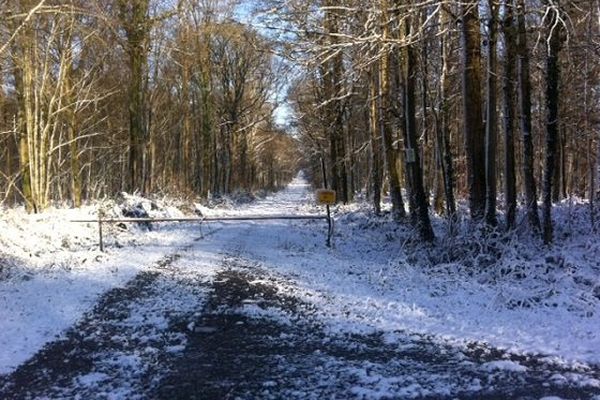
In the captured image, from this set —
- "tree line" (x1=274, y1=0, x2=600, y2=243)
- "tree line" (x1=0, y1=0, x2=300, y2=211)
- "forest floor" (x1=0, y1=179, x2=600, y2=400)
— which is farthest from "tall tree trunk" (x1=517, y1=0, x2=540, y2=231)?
"tree line" (x1=0, y1=0, x2=300, y2=211)

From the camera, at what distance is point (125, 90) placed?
98.0ft

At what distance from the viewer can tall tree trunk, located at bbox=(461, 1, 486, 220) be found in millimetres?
11328

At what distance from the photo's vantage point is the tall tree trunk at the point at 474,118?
37.2 feet

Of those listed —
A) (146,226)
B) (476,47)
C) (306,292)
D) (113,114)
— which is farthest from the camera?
(113,114)

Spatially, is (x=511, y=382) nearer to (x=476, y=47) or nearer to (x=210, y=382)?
(x=210, y=382)

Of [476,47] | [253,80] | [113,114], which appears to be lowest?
[476,47]

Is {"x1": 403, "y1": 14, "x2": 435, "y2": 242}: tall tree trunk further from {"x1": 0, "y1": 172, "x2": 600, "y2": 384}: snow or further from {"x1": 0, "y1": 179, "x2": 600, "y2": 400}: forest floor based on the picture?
{"x1": 0, "y1": 179, "x2": 600, "y2": 400}: forest floor

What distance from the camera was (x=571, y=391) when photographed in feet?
15.3

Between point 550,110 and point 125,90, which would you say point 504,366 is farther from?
point 125,90

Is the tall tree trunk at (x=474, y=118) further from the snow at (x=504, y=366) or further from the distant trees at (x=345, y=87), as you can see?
the snow at (x=504, y=366)

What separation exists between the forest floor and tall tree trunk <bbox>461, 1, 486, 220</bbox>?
1.41 m

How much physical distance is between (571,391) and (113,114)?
116ft

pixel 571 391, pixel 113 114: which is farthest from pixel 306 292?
pixel 113 114

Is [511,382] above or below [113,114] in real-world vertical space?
below
